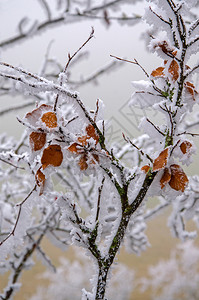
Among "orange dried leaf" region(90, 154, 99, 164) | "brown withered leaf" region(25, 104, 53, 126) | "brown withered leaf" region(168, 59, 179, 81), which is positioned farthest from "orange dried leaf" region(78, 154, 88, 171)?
"brown withered leaf" region(168, 59, 179, 81)

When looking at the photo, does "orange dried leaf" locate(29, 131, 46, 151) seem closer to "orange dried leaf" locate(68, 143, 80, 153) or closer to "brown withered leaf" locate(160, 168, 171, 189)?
"orange dried leaf" locate(68, 143, 80, 153)

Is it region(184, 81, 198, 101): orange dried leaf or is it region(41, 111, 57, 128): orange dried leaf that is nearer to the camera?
region(41, 111, 57, 128): orange dried leaf

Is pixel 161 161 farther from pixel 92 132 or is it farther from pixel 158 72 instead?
pixel 158 72

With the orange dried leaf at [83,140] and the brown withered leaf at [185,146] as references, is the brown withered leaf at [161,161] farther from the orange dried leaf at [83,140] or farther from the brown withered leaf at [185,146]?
the orange dried leaf at [83,140]

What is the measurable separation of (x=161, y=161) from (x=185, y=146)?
76mm

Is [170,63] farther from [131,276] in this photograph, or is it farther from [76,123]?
[131,276]

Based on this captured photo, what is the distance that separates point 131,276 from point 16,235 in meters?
9.47

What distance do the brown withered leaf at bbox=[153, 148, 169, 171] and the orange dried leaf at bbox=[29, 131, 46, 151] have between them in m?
0.26

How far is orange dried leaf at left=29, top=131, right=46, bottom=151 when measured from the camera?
0.63 metres

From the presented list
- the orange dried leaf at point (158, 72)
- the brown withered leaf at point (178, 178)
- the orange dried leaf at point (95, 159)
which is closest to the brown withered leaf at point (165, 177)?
the brown withered leaf at point (178, 178)

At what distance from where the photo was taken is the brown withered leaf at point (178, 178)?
26.0 inches

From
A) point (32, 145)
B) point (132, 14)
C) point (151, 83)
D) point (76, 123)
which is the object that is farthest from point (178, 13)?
point (132, 14)

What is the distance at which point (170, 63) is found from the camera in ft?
2.28

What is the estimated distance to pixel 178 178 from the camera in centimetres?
66
